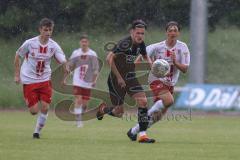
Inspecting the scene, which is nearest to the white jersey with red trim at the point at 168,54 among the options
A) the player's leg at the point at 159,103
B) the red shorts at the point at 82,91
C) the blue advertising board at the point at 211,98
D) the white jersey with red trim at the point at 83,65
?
the player's leg at the point at 159,103

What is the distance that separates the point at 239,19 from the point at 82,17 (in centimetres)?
576

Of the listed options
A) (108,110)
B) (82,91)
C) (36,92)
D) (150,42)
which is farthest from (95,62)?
(150,42)

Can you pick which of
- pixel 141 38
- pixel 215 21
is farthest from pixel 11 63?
pixel 141 38

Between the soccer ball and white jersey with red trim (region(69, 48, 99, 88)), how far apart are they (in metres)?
6.57

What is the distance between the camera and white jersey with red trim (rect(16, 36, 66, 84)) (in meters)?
13.0

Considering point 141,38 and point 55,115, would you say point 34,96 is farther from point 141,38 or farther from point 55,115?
point 55,115

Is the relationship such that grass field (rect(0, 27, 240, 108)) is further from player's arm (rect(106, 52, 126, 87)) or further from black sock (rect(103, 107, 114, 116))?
player's arm (rect(106, 52, 126, 87))

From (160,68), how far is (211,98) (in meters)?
9.86

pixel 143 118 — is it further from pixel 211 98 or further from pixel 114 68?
pixel 211 98

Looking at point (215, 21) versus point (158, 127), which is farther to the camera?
point (215, 21)

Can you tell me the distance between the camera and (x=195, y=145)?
37.7ft

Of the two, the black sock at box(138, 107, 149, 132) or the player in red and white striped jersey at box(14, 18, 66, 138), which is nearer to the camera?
the black sock at box(138, 107, 149, 132)

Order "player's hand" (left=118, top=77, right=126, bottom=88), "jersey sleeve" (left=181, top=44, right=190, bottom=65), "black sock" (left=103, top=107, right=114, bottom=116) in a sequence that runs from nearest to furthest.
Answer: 1. "player's hand" (left=118, top=77, right=126, bottom=88)
2. "jersey sleeve" (left=181, top=44, right=190, bottom=65)
3. "black sock" (left=103, top=107, right=114, bottom=116)

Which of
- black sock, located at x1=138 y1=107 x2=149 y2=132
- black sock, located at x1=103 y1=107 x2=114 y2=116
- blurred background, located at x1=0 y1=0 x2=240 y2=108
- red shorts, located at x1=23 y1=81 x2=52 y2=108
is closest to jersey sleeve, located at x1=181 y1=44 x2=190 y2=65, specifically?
black sock, located at x1=138 y1=107 x2=149 y2=132
